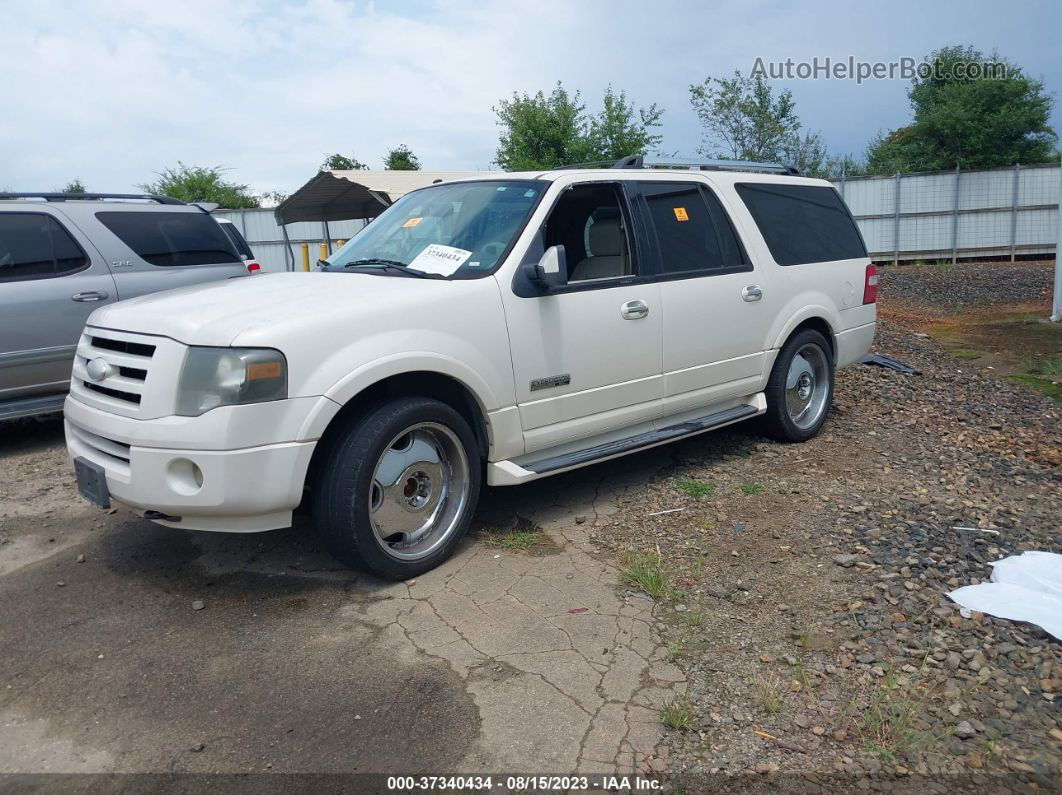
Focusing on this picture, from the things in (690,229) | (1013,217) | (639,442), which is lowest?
(1013,217)

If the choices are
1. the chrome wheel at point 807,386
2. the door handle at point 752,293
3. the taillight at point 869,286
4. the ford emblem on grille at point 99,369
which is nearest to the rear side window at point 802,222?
the taillight at point 869,286

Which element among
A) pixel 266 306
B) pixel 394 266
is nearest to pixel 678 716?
pixel 266 306

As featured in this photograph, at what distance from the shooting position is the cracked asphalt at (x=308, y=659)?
9.50 ft

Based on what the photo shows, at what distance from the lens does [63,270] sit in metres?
6.70

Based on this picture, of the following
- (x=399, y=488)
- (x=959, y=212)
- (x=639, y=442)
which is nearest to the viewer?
(x=399, y=488)

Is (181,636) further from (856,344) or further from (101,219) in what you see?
(856,344)

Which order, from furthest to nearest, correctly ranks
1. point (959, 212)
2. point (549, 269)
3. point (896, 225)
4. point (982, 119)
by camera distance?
point (982, 119), point (896, 225), point (959, 212), point (549, 269)

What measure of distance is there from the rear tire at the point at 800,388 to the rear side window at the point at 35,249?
5.41 m

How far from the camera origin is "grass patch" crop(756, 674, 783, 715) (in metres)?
3.05

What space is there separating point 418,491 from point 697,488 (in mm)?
1952

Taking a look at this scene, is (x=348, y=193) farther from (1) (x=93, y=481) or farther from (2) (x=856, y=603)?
(2) (x=856, y=603)

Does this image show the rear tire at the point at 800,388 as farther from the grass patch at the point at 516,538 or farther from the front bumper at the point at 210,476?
the front bumper at the point at 210,476

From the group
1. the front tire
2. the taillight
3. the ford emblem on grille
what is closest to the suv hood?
the ford emblem on grille

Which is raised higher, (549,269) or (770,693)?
(549,269)
